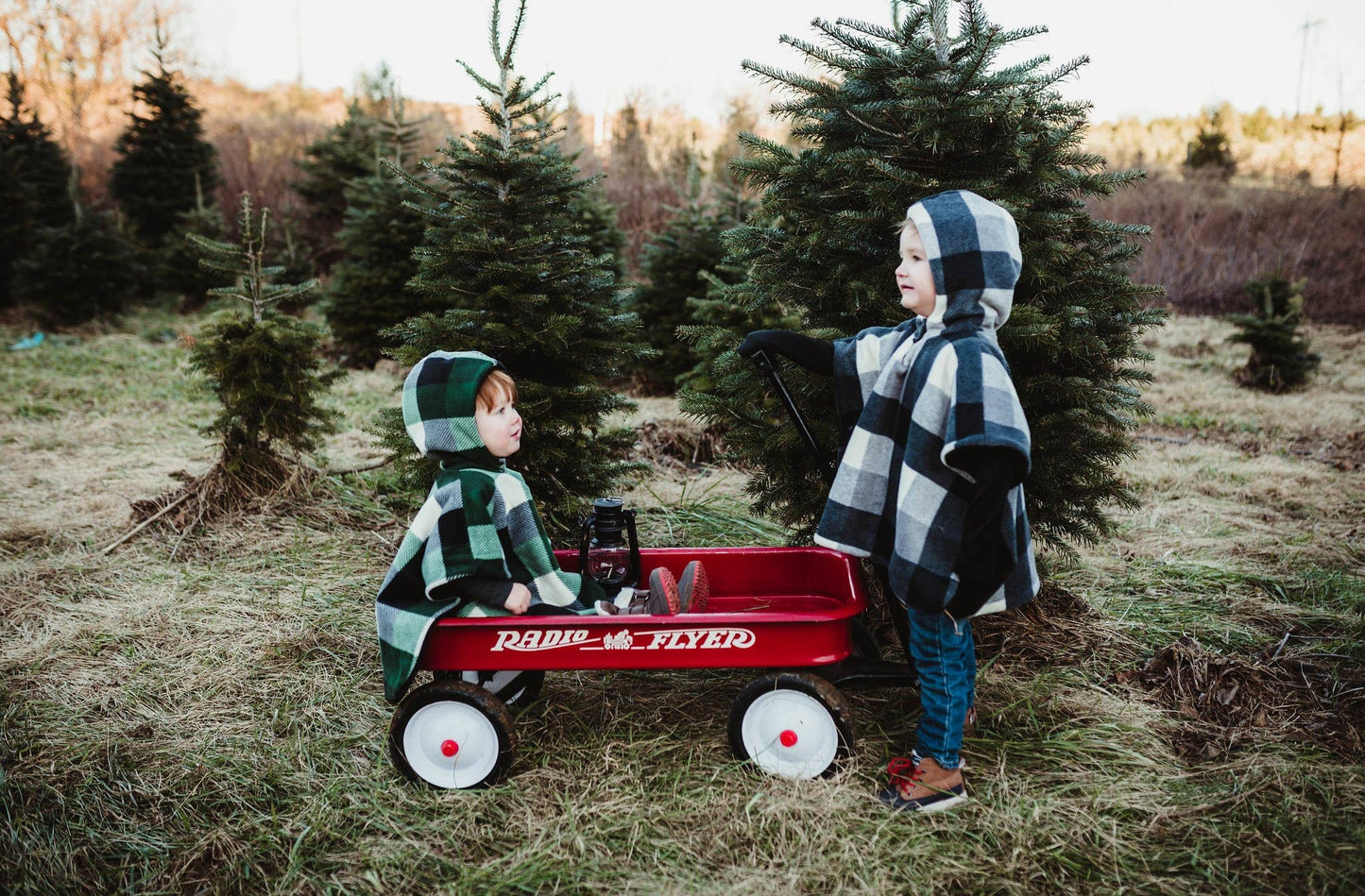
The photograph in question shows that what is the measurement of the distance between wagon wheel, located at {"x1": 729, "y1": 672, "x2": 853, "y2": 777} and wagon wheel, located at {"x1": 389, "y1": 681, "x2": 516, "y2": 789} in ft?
2.63

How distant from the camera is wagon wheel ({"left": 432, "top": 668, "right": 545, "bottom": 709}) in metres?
3.17

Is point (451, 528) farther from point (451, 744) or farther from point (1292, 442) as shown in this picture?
point (1292, 442)

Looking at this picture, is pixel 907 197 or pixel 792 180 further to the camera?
pixel 792 180

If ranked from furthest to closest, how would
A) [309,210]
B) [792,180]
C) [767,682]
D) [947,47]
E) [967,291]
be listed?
1. [309,210]
2. [792,180]
3. [947,47]
4. [767,682]
5. [967,291]

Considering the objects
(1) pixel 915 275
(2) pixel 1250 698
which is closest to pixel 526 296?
(1) pixel 915 275

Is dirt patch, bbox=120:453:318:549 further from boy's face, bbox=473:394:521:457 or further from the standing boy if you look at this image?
the standing boy

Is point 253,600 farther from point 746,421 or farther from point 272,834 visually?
point 746,421

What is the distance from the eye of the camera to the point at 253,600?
4.29 m

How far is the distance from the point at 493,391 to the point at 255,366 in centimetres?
310

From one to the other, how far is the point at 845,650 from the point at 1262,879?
1.30 meters

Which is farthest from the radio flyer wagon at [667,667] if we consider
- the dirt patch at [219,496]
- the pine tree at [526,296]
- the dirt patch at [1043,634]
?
the dirt patch at [219,496]

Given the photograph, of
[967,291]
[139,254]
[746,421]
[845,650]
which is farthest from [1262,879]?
[139,254]

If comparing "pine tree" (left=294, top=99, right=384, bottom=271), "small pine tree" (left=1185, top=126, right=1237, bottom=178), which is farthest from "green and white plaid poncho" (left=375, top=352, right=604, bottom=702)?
"small pine tree" (left=1185, top=126, right=1237, bottom=178)

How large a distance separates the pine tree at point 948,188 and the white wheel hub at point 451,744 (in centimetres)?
171
